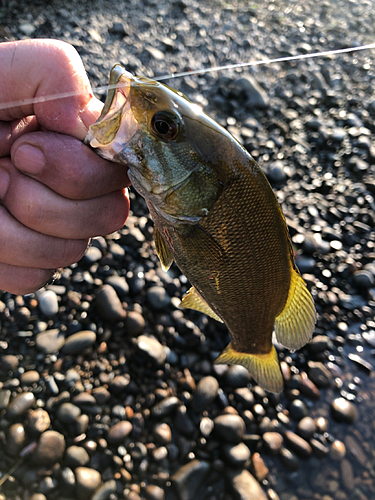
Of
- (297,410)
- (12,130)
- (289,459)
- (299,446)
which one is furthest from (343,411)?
(12,130)

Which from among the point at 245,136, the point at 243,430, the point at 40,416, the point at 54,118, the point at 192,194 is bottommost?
the point at 243,430

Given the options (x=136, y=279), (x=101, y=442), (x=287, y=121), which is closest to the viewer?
(x=101, y=442)

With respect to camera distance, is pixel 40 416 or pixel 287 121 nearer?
pixel 40 416

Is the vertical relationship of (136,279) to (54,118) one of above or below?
below

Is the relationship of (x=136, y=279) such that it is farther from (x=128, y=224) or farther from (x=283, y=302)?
(x=283, y=302)

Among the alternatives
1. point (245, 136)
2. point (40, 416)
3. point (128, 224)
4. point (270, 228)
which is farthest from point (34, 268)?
point (245, 136)

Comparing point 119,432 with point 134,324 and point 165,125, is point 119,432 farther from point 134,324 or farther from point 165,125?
point 165,125

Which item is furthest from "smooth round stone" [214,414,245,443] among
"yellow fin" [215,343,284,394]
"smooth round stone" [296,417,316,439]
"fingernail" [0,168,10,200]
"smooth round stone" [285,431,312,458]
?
"fingernail" [0,168,10,200]

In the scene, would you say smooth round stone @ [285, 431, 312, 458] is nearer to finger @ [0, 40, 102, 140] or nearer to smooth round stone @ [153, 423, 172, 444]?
smooth round stone @ [153, 423, 172, 444]

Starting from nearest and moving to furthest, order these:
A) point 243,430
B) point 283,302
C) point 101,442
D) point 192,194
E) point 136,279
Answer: point 192,194 → point 283,302 → point 101,442 → point 243,430 → point 136,279
